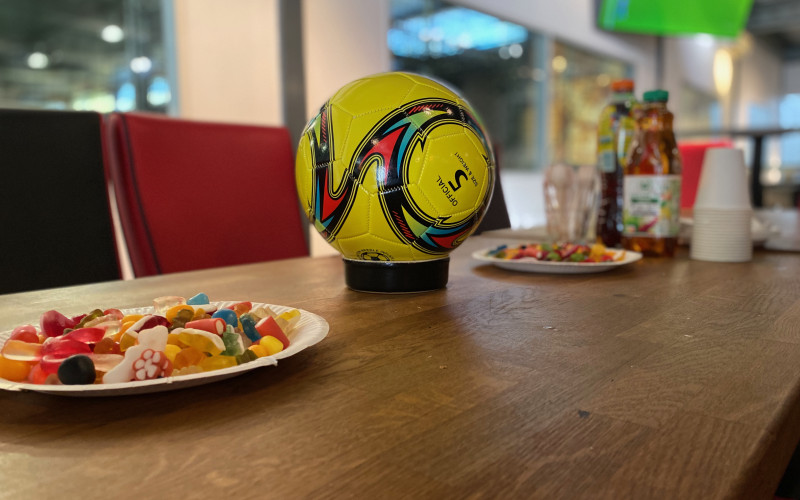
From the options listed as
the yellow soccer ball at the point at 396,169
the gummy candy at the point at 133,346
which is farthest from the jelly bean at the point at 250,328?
the yellow soccer ball at the point at 396,169

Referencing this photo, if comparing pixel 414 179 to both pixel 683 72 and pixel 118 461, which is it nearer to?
pixel 118 461

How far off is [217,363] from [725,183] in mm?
933

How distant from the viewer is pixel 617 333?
553 mm

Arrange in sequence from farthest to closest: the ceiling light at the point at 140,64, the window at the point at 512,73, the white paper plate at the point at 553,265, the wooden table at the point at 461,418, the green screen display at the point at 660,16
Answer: the green screen display at the point at 660,16, the window at the point at 512,73, the ceiling light at the point at 140,64, the white paper plate at the point at 553,265, the wooden table at the point at 461,418

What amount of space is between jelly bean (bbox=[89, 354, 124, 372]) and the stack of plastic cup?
3.11 feet

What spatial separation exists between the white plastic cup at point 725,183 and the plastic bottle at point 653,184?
0.05m

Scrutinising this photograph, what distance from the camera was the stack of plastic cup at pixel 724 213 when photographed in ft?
3.40

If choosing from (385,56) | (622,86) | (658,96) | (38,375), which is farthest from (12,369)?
(385,56)

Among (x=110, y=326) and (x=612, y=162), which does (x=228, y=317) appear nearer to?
(x=110, y=326)

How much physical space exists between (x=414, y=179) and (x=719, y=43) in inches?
406

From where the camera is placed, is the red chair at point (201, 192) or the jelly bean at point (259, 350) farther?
the red chair at point (201, 192)

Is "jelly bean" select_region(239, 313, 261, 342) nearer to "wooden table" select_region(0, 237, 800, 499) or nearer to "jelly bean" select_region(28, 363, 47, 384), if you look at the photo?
"wooden table" select_region(0, 237, 800, 499)

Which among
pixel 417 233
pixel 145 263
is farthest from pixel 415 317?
pixel 145 263

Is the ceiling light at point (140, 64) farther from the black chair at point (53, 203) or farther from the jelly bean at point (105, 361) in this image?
the jelly bean at point (105, 361)
